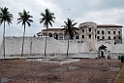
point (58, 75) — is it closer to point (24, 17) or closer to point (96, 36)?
point (24, 17)

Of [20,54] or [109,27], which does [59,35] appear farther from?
[20,54]

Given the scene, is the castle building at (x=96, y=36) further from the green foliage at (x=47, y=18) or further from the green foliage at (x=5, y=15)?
the green foliage at (x=5, y=15)

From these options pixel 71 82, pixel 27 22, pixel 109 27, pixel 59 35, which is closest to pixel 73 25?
pixel 27 22

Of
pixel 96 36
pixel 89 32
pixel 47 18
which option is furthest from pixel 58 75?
pixel 96 36

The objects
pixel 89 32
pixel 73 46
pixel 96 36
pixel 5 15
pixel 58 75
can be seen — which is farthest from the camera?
pixel 96 36

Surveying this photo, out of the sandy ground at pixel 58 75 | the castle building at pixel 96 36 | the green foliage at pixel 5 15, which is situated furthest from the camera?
the castle building at pixel 96 36

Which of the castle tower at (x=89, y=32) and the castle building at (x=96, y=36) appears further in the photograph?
the castle tower at (x=89, y=32)

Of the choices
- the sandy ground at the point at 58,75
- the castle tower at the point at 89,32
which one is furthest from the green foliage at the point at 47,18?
the sandy ground at the point at 58,75

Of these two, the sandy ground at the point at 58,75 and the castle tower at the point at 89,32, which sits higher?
the castle tower at the point at 89,32

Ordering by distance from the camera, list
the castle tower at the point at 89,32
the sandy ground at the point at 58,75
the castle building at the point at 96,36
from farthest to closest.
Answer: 1. the castle tower at the point at 89,32
2. the castle building at the point at 96,36
3. the sandy ground at the point at 58,75

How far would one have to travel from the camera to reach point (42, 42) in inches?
1773

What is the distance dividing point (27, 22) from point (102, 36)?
38.0m

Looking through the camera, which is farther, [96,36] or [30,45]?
[96,36]

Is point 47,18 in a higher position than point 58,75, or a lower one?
higher
